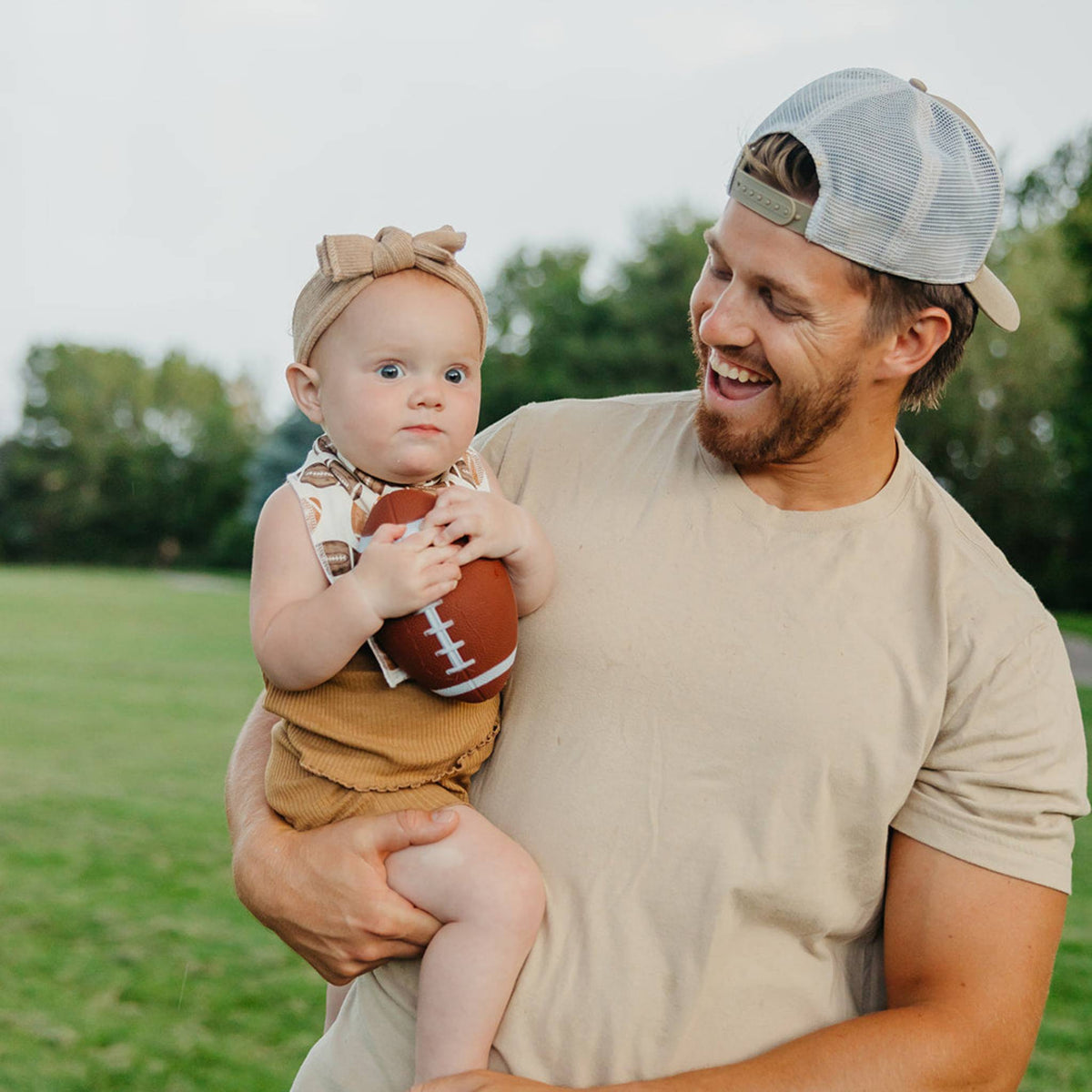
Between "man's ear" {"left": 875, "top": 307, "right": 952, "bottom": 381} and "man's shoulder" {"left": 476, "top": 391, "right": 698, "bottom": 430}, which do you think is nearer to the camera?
"man's ear" {"left": 875, "top": 307, "right": 952, "bottom": 381}

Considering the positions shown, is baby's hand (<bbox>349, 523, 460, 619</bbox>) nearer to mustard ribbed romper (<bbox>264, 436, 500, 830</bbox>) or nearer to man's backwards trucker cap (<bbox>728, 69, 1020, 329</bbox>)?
mustard ribbed romper (<bbox>264, 436, 500, 830</bbox>)

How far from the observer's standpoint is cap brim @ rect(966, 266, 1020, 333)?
2.41 m

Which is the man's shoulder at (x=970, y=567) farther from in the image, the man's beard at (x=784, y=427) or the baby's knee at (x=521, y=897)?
the baby's knee at (x=521, y=897)

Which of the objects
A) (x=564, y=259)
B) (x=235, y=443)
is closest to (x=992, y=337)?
(x=564, y=259)

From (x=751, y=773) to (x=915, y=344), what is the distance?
34.8 inches

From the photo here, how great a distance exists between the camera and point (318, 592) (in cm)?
211

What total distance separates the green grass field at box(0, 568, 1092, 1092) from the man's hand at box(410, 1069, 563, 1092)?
12.4ft

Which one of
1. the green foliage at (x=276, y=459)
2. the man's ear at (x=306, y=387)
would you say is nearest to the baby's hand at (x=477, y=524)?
the man's ear at (x=306, y=387)

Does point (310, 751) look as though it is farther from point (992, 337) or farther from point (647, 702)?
point (992, 337)

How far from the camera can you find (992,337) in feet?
103

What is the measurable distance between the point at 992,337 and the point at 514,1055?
32025mm

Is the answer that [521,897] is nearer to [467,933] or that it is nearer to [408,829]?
[467,933]

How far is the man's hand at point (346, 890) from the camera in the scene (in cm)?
210

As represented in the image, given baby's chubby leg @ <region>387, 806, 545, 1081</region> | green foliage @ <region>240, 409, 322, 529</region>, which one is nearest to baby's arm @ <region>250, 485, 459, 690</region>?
baby's chubby leg @ <region>387, 806, 545, 1081</region>
